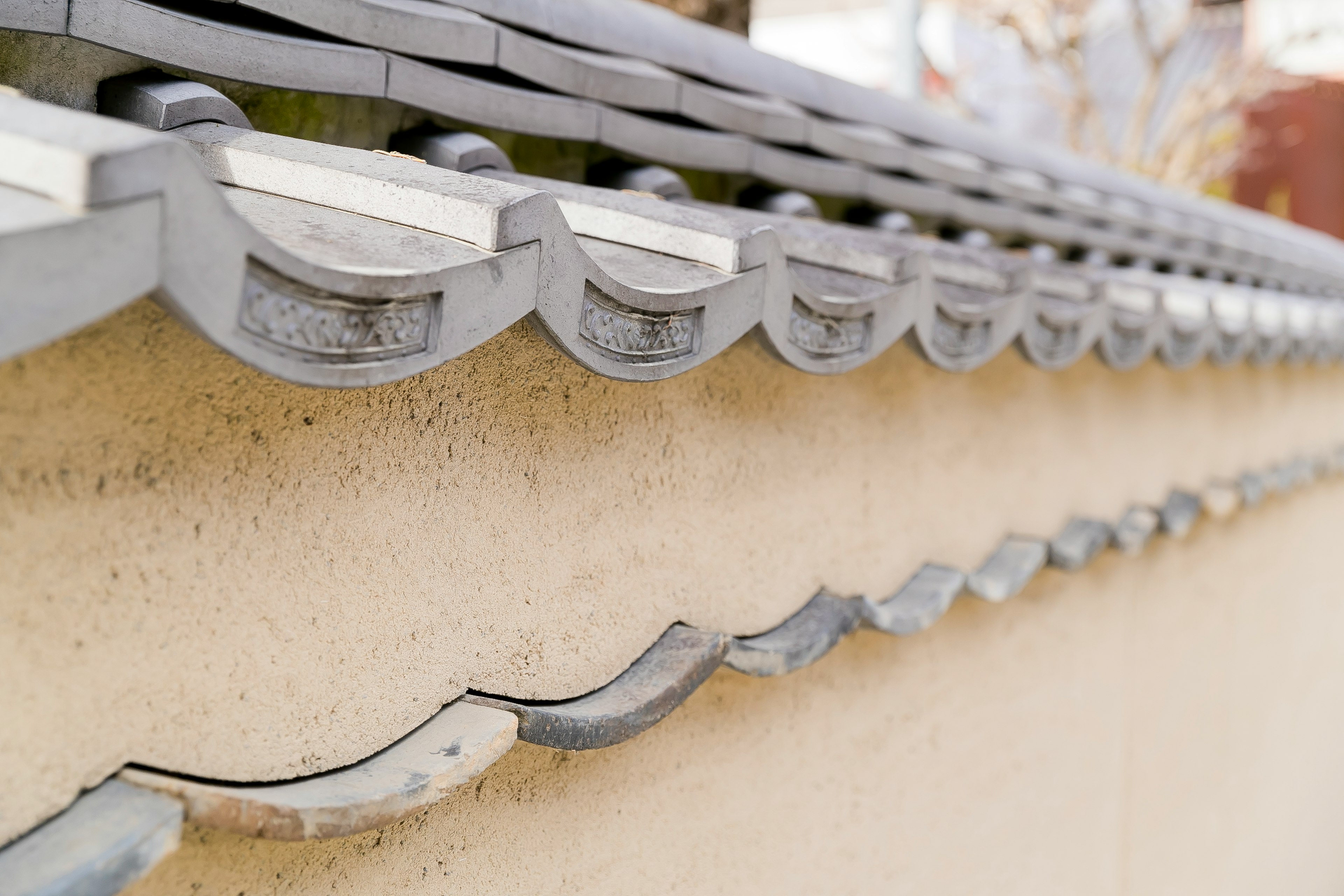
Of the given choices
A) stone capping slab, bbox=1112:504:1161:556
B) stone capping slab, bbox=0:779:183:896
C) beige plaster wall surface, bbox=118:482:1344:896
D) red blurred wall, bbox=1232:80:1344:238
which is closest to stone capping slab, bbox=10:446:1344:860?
stone capping slab, bbox=0:779:183:896

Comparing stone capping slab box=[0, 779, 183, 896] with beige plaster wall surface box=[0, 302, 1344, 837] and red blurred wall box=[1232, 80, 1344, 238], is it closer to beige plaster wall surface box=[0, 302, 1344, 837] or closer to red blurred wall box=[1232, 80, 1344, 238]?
beige plaster wall surface box=[0, 302, 1344, 837]

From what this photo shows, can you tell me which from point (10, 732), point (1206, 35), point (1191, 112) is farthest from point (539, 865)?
point (1206, 35)

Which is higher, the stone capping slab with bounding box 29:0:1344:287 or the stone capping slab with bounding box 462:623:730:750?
the stone capping slab with bounding box 29:0:1344:287

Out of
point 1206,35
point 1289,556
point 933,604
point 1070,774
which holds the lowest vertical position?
point 1070,774

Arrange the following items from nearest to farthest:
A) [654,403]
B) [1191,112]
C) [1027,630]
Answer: [654,403] < [1027,630] < [1191,112]

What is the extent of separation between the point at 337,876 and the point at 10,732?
17.1 inches

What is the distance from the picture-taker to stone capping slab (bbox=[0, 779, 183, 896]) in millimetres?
896

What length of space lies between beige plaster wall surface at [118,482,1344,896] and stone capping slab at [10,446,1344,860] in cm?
11

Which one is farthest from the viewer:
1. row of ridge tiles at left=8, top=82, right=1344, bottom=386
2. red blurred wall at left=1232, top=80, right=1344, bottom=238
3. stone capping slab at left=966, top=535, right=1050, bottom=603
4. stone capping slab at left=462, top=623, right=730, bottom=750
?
red blurred wall at left=1232, top=80, right=1344, bottom=238

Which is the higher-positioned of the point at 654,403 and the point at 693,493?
the point at 654,403

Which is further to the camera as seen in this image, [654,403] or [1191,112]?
[1191,112]

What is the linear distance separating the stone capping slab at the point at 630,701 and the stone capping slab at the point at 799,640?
0.25 ft

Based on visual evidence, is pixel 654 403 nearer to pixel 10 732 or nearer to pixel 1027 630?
pixel 10 732

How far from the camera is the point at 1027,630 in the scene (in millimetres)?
2863
